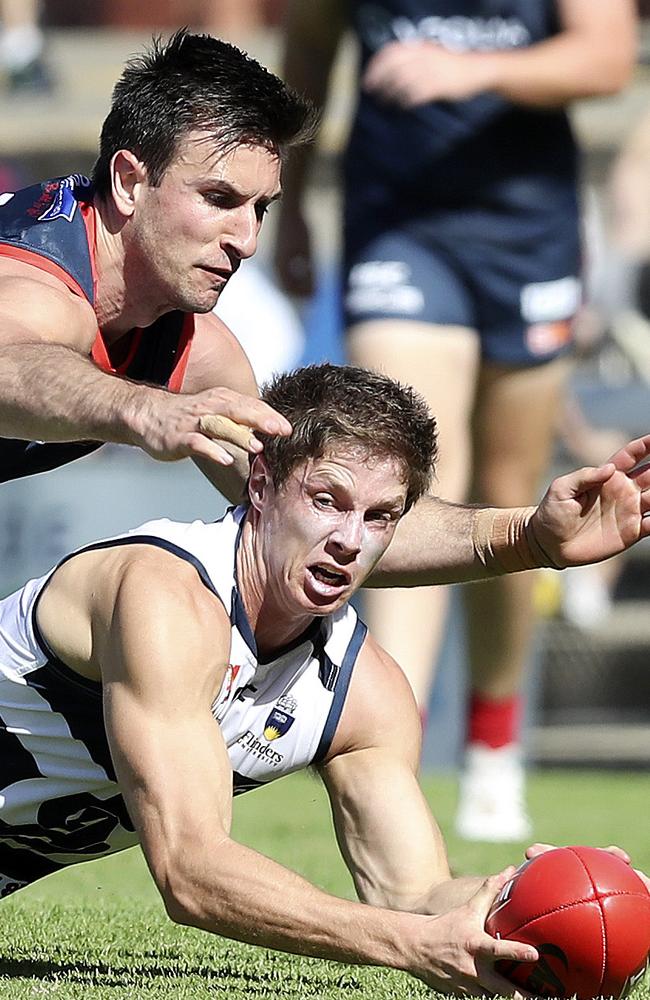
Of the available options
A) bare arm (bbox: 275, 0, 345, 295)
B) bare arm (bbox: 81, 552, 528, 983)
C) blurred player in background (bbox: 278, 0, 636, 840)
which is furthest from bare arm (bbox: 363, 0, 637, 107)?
bare arm (bbox: 81, 552, 528, 983)

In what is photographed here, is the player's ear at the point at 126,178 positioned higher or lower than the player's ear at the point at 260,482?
higher

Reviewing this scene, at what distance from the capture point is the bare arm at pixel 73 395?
3.10 metres

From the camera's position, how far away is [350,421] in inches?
144

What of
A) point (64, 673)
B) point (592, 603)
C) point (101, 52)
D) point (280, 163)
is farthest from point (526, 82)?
point (101, 52)

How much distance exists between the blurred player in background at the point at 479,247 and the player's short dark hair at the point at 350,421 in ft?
8.24

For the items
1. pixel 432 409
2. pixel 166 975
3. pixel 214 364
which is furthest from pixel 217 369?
pixel 432 409

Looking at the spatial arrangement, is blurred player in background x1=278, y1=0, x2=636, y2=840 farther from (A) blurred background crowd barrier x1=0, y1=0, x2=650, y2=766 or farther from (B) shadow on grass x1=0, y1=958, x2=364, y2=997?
(B) shadow on grass x1=0, y1=958, x2=364, y2=997

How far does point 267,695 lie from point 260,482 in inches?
15.9

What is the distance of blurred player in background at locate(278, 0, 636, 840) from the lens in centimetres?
643

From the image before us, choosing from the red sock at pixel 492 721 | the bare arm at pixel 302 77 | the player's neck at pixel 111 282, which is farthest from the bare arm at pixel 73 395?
the red sock at pixel 492 721

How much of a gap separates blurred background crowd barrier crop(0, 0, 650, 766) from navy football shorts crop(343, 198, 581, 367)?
83 centimetres

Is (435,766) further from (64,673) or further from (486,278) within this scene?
(64,673)

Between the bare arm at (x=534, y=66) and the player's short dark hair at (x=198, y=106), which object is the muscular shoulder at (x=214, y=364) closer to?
the player's short dark hair at (x=198, y=106)

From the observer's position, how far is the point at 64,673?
3738mm
